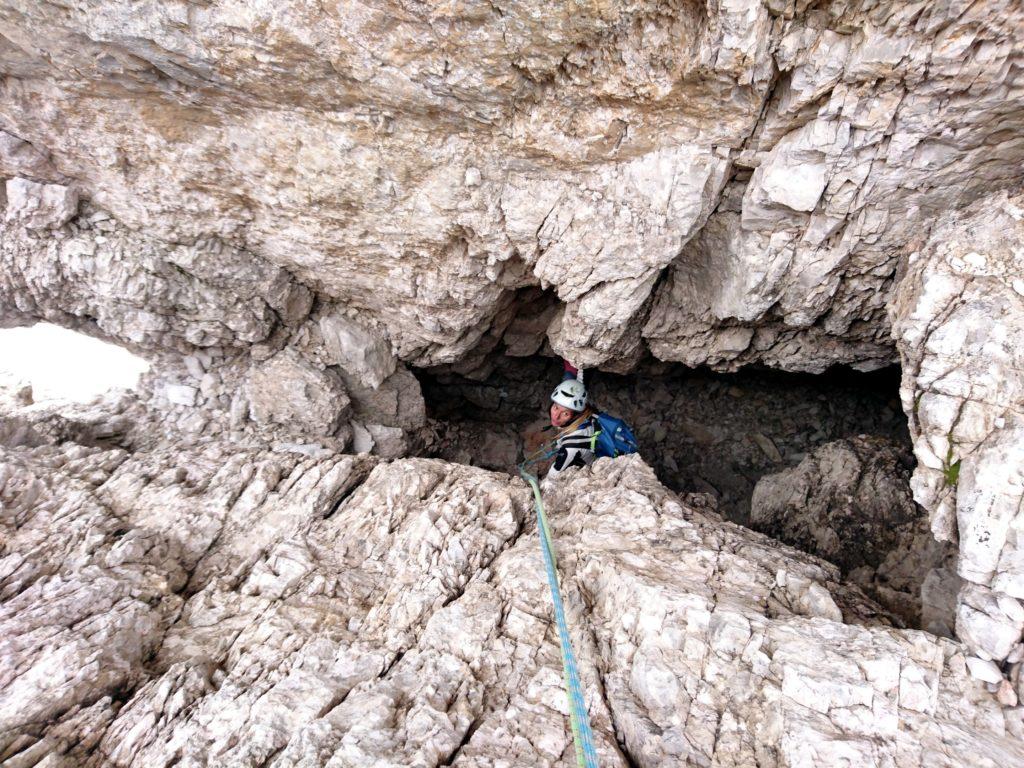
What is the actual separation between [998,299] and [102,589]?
267 inches

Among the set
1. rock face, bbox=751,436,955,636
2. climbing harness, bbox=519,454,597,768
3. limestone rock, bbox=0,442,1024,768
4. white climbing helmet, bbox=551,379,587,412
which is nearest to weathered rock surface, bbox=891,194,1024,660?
limestone rock, bbox=0,442,1024,768

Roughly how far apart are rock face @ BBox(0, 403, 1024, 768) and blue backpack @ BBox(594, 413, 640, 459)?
1.78m

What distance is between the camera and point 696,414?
9344mm

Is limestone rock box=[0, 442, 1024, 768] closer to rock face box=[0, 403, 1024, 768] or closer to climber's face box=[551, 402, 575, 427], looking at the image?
rock face box=[0, 403, 1024, 768]

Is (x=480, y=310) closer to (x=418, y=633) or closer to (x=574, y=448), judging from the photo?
(x=574, y=448)

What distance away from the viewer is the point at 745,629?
10.8 feet

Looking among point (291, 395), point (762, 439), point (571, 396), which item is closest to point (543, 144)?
point (571, 396)

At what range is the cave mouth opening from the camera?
5.69 metres

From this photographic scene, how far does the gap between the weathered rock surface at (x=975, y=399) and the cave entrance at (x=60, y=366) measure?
8.29 m

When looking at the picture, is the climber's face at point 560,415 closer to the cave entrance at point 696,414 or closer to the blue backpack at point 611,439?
the blue backpack at point 611,439

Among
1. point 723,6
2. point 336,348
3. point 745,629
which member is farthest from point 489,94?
point 745,629

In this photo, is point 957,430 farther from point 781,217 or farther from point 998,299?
point 781,217

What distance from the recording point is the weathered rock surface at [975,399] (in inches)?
117

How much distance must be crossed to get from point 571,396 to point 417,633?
4430mm
